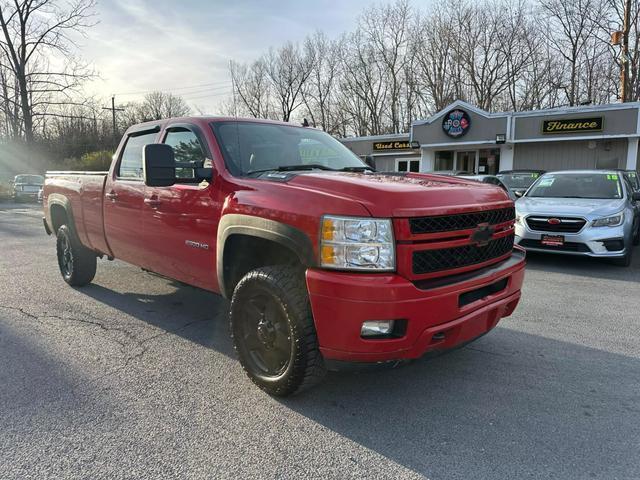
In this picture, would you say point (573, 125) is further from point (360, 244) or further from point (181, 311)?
point (360, 244)

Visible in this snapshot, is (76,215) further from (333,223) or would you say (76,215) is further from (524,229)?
(524,229)

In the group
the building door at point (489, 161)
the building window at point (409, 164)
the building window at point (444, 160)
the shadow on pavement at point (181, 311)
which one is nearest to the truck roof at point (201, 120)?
the shadow on pavement at point (181, 311)

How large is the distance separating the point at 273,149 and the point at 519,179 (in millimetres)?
11620

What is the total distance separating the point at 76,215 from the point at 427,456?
484 cm

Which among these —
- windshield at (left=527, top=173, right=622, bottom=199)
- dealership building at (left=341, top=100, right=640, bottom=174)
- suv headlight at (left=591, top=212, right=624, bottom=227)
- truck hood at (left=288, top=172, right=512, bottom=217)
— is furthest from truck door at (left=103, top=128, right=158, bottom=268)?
dealership building at (left=341, top=100, right=640, bottom=174)

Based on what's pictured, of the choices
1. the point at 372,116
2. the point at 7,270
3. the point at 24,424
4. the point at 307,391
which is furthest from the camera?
the point at 372,116

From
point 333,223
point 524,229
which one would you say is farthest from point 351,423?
point 524,229

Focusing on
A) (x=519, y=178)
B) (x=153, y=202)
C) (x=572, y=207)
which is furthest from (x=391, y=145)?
(x=153, y=202)

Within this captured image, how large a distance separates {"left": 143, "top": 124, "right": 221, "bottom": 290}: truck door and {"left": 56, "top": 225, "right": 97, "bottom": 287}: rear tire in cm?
192

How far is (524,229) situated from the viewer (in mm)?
7438

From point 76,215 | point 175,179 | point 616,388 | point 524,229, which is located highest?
point 175,179

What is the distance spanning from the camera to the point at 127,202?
176 inches

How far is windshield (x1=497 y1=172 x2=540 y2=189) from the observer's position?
13.3m

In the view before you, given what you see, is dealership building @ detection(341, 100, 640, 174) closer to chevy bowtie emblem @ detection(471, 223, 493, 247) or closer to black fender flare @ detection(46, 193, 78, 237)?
black fender flare @ detection(46, 193, 78, 237)
